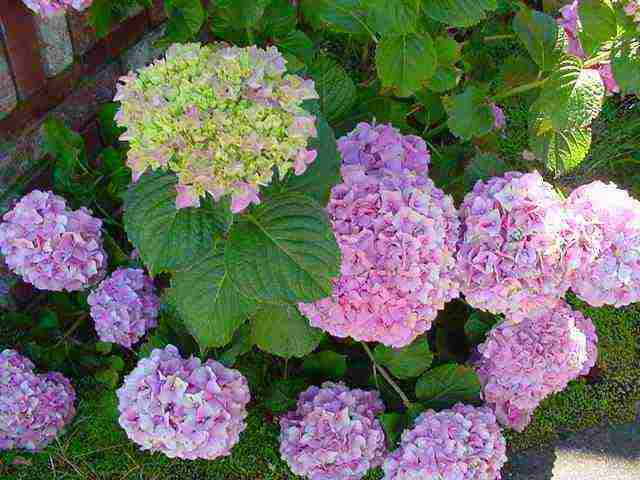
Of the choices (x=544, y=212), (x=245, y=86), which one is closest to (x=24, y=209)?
(x=245, y=86)

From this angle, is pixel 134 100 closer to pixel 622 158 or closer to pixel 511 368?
pixel 511 368

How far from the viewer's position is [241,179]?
1094 millimetres

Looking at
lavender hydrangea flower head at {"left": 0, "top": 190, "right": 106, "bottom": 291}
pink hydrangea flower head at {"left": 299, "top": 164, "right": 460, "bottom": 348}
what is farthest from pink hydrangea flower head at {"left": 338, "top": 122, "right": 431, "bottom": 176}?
lavender hydrangea flower head at {"left": 0, "top": 190, "right": 106, "bottom": 291}

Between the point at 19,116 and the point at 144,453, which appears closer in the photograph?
the point at 19,116

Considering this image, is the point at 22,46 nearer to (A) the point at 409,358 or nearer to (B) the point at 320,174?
(B) the point at 320,174

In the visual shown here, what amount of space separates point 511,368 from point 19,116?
1.29 m

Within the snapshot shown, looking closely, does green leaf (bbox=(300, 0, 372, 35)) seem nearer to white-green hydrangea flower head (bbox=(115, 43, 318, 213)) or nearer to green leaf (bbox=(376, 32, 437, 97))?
green leaf (bbox=(376, 32, 437, 97))

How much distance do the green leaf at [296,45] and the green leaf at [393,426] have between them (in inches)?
33.6

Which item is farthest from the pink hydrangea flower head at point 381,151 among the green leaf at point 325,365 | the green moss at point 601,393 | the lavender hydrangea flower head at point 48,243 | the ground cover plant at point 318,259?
the green moss at point 601,393

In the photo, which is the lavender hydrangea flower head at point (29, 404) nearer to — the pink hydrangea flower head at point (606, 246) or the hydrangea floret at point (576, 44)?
the pink hydrangea flower head at point (606, 246)

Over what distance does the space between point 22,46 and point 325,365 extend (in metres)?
1.04

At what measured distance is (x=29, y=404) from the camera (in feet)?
5.78

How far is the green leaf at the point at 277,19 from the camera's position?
1.81m

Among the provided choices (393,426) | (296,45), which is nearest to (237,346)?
(393,426)
